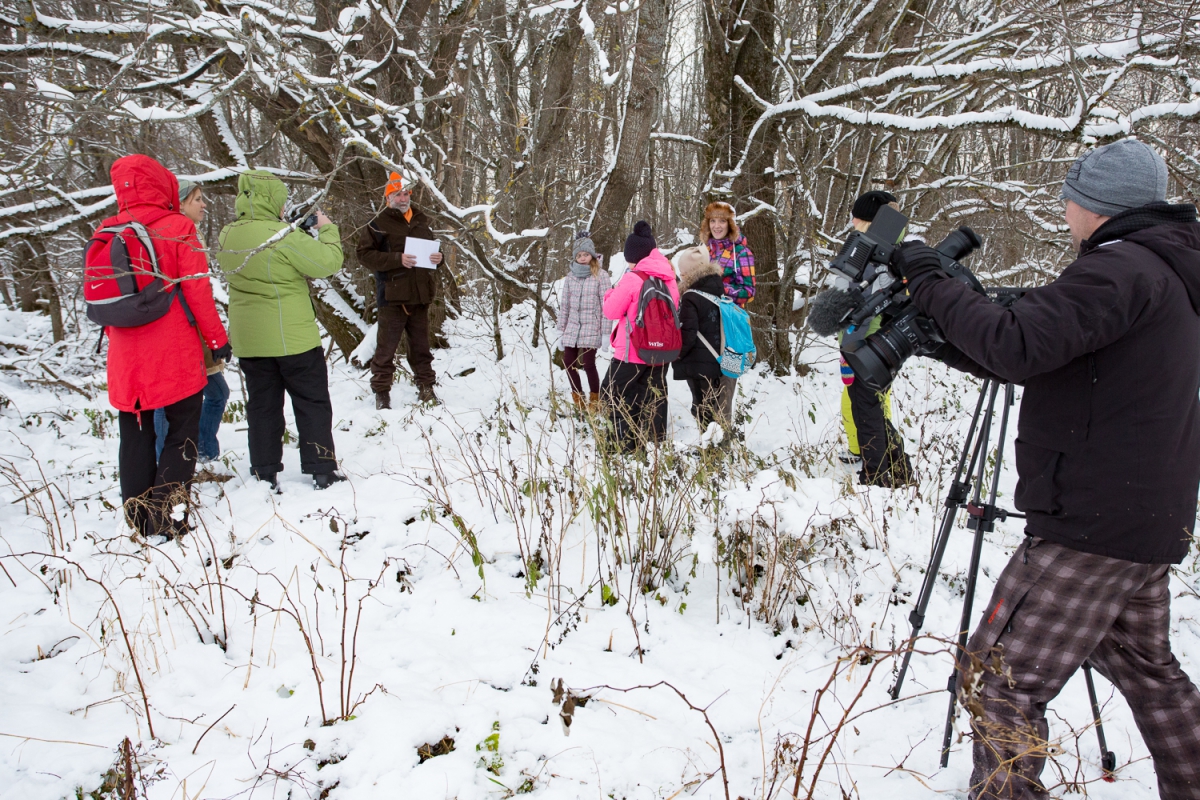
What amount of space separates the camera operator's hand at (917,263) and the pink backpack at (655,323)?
3.05 m

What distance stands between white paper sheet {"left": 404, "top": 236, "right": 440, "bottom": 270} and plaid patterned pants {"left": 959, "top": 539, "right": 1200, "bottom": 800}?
15.8 ft

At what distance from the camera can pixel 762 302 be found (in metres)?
7.32

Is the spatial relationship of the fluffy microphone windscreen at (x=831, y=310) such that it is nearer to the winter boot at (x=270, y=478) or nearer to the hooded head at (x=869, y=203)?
the hooded head at (x=869, y=203)

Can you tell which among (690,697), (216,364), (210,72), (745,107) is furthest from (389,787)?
(745,107)

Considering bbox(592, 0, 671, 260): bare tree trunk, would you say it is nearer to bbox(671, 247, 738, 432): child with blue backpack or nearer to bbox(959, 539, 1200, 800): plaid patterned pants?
bbox(671, 247, 738, 432): child with blue backpack

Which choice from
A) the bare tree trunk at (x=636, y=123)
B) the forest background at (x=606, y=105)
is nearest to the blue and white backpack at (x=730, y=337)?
the forest background at (x=606, y=105)

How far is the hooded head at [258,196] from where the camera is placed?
381 centimetres

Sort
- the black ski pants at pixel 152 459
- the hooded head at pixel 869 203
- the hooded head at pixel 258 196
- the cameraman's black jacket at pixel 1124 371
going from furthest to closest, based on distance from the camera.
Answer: the hooded head at pixel 258 196 < the hooded head at pixel 869 203 < the black ski pants at pixel 152 459 < the cameraman's black jacket at pixel 1124 371

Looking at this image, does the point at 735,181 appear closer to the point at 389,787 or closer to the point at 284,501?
the point at 284,501

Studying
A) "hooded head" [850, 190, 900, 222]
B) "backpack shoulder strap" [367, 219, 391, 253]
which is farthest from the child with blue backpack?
"backpack shoulder strap" [367, 219, 391, 253]

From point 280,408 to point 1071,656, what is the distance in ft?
13.5

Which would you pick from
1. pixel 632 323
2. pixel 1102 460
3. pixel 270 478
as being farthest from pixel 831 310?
pixel 270 478

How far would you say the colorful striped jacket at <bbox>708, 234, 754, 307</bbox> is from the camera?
5.43 meters

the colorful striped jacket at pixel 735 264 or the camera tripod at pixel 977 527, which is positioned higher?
the colorful striped jacket at pixel 735 264
